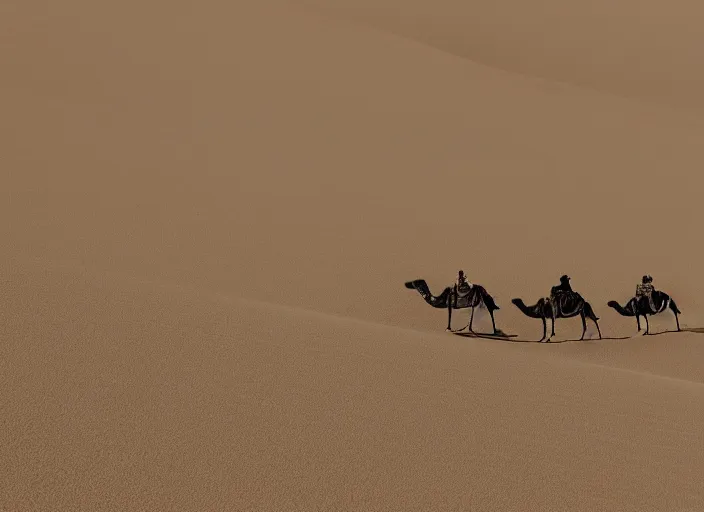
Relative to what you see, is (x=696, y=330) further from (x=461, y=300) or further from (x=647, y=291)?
(x=461, y=300)

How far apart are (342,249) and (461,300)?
2256 mm

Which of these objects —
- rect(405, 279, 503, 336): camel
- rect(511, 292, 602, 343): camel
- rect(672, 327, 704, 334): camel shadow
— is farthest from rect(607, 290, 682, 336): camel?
rect(405, 279, 503, 336): camel

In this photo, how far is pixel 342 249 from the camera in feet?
35.6

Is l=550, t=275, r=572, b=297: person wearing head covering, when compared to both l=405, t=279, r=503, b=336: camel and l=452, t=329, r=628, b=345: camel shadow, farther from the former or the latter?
l=405, t=279, r=503, b=336: camel

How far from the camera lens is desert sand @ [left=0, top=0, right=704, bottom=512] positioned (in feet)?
14.4

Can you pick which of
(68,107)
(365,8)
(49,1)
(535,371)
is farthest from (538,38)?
(535,371)

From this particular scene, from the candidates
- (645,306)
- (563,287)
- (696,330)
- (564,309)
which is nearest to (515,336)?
(564,309)

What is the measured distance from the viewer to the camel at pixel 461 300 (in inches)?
345

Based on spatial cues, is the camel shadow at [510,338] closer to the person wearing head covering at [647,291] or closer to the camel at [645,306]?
the camel at [645,306]

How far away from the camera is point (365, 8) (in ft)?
76.1

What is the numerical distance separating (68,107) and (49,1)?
541 cm

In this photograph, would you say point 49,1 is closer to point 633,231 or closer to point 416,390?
point 633,231

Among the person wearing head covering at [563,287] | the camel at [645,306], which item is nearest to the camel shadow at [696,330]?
the camel at [645,306]

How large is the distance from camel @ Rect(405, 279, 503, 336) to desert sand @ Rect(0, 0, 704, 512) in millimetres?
143
